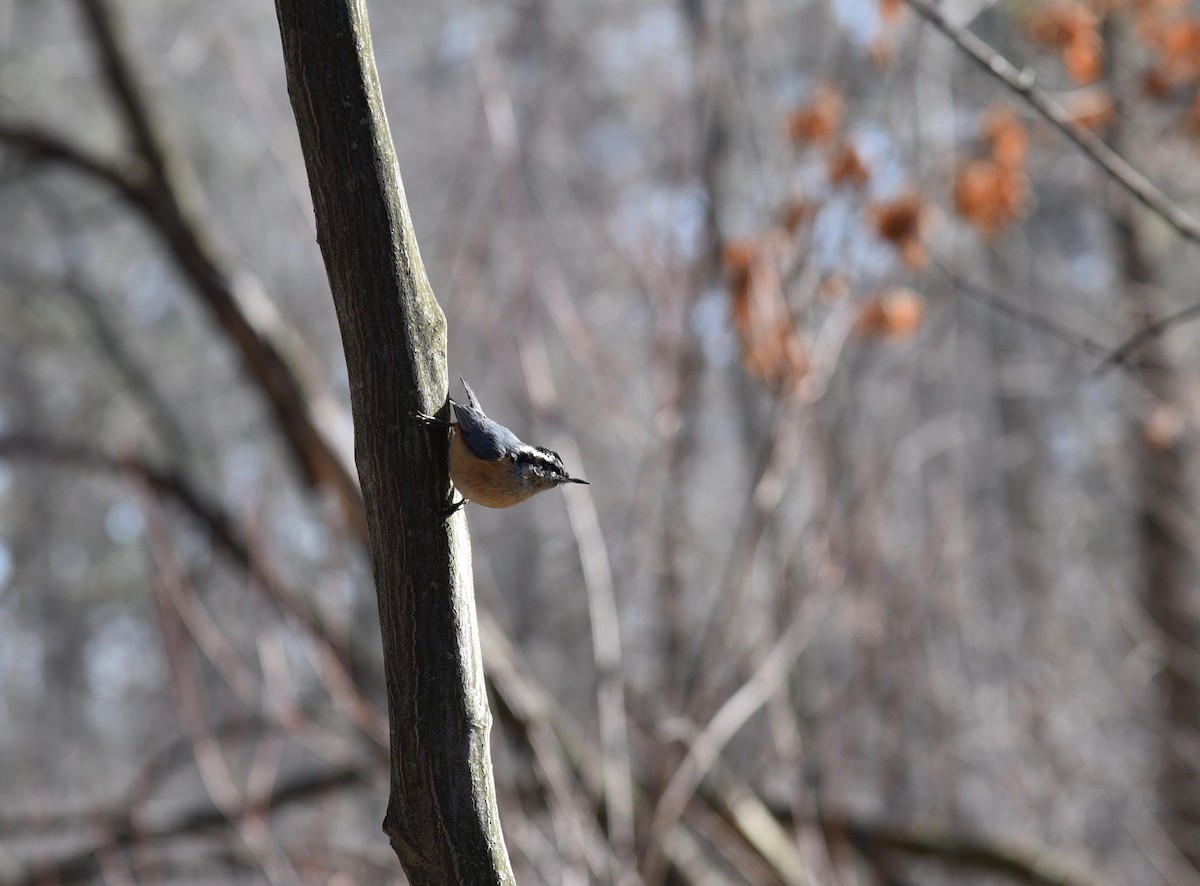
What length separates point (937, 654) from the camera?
4949mm

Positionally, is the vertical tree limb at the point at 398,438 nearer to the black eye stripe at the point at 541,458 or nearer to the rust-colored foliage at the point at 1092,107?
the black eye stripe at the point at 541,458

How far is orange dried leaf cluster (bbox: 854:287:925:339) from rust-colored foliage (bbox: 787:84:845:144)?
47 cm

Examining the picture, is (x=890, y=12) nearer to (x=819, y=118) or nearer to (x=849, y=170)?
(x=819, y=118)

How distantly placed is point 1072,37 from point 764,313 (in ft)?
8.65

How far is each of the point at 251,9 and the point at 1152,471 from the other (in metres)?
6.51

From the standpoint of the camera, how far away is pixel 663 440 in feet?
8.03

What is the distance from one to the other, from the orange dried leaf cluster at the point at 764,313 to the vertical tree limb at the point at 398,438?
4.89ft

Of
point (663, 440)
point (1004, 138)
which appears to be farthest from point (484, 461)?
point (1004, 138)

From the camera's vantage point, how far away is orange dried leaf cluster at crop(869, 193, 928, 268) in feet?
9.52

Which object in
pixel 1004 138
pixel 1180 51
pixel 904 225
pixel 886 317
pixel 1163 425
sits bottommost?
pixel 886 317

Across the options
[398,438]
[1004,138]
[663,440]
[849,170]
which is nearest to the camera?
[398,438]

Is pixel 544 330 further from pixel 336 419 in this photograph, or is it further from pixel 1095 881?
pixel 1095 881

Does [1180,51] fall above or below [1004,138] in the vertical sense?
above

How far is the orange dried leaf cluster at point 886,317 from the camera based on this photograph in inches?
117
